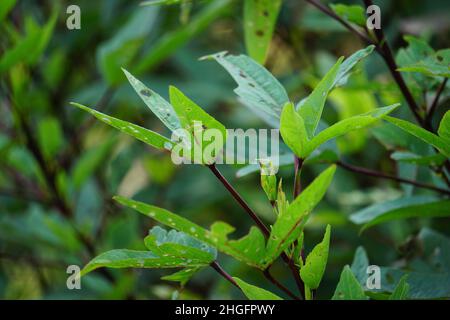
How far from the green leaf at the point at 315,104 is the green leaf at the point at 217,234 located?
99mm

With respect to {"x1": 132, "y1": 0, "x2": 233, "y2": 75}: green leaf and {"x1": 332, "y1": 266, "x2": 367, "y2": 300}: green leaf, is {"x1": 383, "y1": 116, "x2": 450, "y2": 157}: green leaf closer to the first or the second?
{"x1": 332, "y1": 266, "x2": 367, "y2": 300}: green leaf

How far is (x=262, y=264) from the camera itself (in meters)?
0.51

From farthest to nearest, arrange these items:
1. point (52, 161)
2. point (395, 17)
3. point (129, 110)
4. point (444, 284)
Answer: point (129, 110) → point (395, 17) → point (52, 161) → point (444, 284)

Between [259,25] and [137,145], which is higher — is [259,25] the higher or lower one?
the higher one

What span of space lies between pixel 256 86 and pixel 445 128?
17 cm

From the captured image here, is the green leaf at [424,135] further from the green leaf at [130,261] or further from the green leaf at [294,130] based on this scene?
the green leaf at [130,261]

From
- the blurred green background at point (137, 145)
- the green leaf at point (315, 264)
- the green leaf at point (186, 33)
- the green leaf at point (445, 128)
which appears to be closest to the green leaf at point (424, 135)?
the green leaf at point (445, 128)

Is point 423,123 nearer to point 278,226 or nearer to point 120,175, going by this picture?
point 278,226

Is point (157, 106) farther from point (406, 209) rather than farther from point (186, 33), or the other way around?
point (186, 33)

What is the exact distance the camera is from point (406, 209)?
69 cm

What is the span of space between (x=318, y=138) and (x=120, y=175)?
0.71 m

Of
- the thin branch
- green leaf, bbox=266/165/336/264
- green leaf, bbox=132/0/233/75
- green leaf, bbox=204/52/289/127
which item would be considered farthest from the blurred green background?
green leaf, bbox=266/165/336/264

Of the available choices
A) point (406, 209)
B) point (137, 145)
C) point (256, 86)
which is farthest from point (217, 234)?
point (137, 145)
